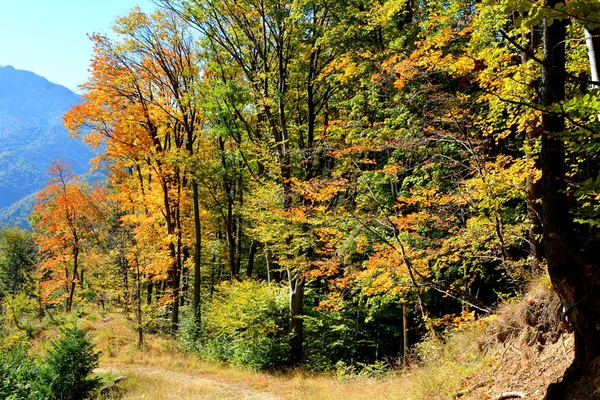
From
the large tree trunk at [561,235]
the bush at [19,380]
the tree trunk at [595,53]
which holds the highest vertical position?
the tree trunk at [595,53]

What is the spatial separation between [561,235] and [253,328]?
11271mm

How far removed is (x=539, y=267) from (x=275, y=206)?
24.9ft

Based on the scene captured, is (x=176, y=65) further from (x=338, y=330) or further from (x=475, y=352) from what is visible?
(x=475, y=352)

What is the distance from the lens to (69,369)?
28.7 ft

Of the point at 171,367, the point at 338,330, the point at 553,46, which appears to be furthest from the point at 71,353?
the point at 553,46

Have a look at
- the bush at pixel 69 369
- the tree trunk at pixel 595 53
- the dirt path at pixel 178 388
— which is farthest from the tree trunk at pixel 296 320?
the tree trunk at pixel 595 53

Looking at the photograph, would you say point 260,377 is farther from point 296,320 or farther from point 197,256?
point 197,256

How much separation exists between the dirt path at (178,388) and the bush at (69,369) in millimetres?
1114

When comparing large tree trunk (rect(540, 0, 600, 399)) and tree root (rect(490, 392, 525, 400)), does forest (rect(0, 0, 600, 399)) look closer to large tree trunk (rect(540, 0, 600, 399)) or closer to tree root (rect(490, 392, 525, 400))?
large tree trunk (rect(540, 0, 600, 399))

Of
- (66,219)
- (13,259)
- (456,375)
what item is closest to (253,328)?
(456,375)

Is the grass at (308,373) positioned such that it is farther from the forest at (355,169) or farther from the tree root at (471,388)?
the forest at (355,169)

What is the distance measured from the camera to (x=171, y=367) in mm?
13391

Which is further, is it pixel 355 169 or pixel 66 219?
pixel 66 219

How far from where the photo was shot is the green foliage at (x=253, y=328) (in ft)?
40.7
